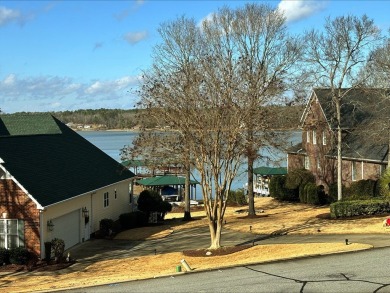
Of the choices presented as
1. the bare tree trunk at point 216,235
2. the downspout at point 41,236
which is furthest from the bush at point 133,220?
the bare tree trunk at point 216,235

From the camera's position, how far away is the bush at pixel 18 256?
21.9 m

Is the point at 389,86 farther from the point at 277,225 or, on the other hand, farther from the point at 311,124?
the point at 277,225

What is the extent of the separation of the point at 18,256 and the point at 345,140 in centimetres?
2841

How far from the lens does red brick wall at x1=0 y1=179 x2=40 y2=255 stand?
2266 cm

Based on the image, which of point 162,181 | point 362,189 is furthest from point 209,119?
point 162,181

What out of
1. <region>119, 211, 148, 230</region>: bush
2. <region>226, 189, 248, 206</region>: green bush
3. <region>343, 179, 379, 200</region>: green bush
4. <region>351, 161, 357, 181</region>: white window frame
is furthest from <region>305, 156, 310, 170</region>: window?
<region>119, 211, 148, 230</region>: bush

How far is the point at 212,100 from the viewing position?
21984 mm

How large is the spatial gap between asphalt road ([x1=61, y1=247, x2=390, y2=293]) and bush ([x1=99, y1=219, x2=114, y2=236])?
534 inches

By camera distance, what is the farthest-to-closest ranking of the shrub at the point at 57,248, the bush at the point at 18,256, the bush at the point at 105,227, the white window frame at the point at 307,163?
1. the white window frame at the point at 307,163
2. the bush at the point at 105,227
3. the shrub at the point at 57,248
4. the bush at the point at 18,256

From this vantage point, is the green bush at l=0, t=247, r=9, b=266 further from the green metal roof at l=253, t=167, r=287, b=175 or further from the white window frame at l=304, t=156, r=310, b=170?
the green metal roof at l=253, t=167, r=287, b=175

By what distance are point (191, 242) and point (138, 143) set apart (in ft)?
20.2

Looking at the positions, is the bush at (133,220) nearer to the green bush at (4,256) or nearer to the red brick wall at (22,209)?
the red brick wall at (22,209)

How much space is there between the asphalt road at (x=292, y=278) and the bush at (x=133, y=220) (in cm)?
1684

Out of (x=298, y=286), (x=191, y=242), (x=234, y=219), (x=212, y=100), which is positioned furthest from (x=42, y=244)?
(x=234, y=219)
